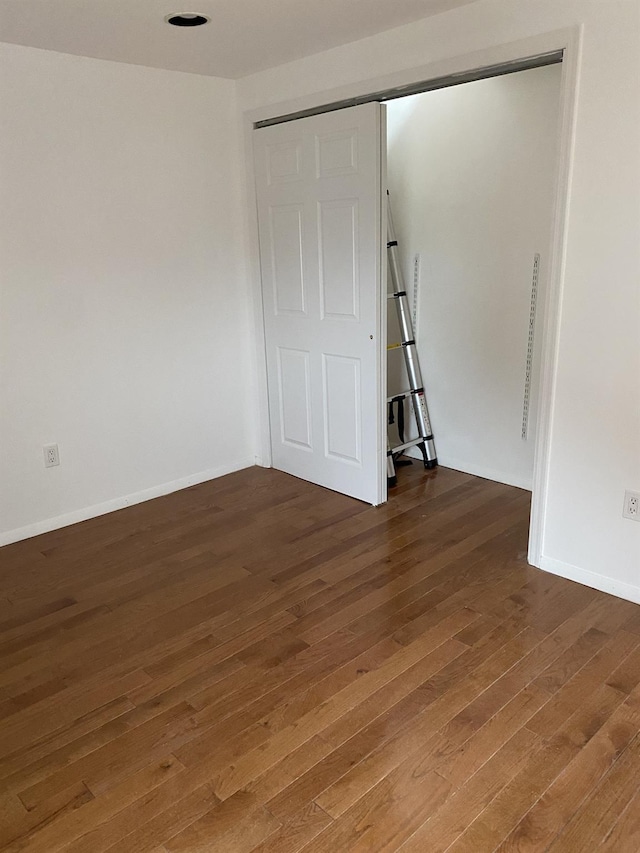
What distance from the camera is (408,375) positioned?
406 cm

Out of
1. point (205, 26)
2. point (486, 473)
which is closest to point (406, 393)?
point (486, 473)

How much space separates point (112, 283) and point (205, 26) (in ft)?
→ 4.20

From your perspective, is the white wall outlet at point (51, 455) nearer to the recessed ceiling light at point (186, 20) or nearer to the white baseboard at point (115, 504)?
the white baseboard at point (115, 504)

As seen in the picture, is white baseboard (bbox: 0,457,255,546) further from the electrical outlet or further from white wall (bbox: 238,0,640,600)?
the electrical outlet

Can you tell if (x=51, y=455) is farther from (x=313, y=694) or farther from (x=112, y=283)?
(x=313, y=694)

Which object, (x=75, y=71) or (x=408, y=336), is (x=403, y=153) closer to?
(x=408, y=336)

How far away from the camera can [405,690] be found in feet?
6.98

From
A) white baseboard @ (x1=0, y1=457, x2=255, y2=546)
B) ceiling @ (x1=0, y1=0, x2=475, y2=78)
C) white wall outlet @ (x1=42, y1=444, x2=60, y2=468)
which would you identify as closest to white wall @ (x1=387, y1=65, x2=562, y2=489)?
ceiling @ (x1=0, y1=0, x2=475, y2=78)

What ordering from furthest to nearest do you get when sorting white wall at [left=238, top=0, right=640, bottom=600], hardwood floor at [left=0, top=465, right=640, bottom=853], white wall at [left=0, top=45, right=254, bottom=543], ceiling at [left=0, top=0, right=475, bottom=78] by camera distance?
white wall at [left=0, top=45, right=254, bottom=543] < ceiling at [left=0, top=0, right=475, bottom=78] < white wall at [left=238, top=0, right=640, bottom=600] < hardwood floor at [left=0, top=465, right=640, bottom=853]

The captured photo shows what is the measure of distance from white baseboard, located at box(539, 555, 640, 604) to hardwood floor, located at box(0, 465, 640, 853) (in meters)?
0.06

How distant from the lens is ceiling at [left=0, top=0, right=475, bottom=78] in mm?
2484

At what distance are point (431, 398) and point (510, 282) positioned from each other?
0.87 metres

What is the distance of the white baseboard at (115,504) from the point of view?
329 cm

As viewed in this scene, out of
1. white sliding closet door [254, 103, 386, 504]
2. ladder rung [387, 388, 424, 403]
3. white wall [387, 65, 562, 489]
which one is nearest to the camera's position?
white sliding closet door [254, 103, 386, 504]
